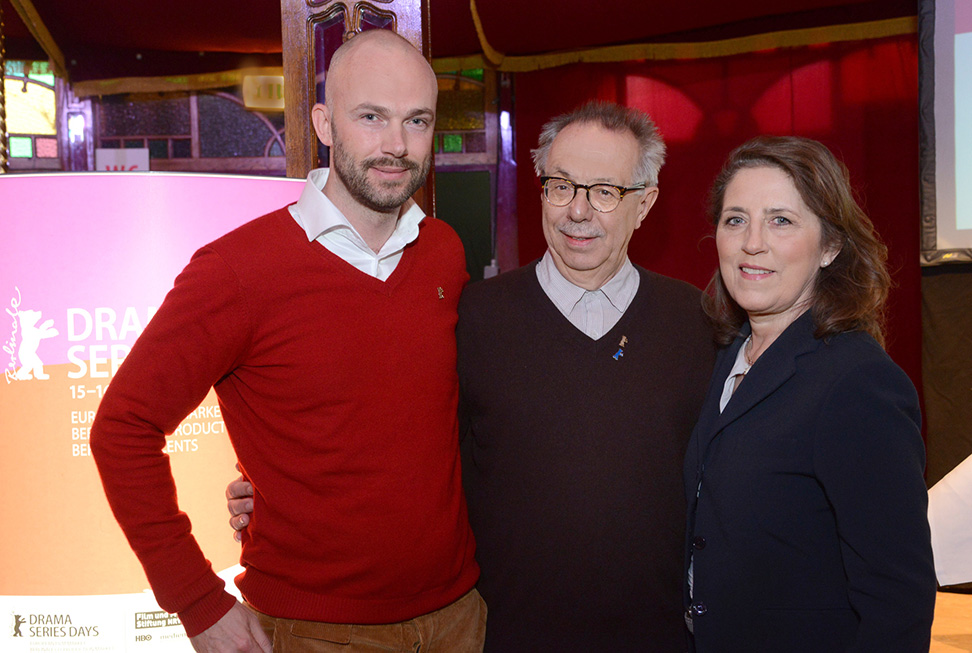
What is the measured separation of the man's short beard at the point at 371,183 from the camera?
1.43 meters

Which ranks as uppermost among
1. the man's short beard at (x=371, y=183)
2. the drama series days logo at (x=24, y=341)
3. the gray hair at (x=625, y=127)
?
the gray hair at (x=625, y=127)

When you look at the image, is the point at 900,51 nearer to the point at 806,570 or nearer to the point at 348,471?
the point at 806,570

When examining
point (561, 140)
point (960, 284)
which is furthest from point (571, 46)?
point (561, 140)

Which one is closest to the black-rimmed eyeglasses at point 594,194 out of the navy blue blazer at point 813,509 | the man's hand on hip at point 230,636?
the navy blue blazer at point 813,509

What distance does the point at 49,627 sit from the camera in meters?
1.42

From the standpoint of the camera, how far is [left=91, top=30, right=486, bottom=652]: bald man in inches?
49.6

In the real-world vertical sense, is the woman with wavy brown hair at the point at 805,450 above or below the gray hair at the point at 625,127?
below

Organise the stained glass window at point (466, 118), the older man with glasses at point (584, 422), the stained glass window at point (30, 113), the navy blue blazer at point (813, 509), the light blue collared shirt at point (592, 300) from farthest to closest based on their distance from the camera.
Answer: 1. the stained glass window at point (466, 118)
2. the stained glass window at point (30, 113)
3. the light blue collared shirt at point (592, 300)
4. the older man with glasses at point (584, 422)
5. the navy blue blazer at point (813, 509)

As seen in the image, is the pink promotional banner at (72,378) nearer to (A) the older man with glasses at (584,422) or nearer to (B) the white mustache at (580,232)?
(A) the older man with glasses at (584,422)

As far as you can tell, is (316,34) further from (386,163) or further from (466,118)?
(466,118)

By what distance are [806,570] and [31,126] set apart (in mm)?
4956

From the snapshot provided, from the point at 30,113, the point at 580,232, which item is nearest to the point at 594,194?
the point at 580,232

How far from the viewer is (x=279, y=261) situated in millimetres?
1368

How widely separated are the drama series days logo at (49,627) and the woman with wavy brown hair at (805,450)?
115 cm
